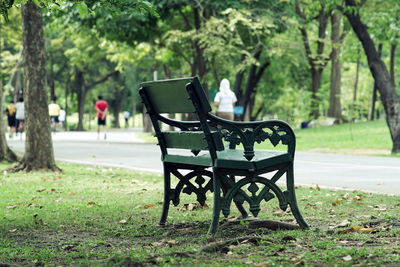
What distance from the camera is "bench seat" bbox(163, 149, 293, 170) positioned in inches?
210

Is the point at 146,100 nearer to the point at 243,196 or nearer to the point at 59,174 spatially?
the point at 243,196

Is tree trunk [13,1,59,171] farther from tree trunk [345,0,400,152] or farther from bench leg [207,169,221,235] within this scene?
tree trunk [345,0,400,152]

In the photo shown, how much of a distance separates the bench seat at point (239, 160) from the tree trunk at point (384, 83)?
39.3 ft

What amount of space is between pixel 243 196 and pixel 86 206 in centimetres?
287

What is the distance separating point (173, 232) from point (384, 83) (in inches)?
498

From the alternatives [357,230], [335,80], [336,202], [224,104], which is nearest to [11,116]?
[224,104]

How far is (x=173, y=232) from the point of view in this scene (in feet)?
19.1

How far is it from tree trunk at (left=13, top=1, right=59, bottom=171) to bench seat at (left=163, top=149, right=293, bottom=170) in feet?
20.4

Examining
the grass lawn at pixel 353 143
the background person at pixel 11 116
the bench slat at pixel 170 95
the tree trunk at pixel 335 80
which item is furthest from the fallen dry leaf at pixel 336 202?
the tree trunk at pixel 335 80

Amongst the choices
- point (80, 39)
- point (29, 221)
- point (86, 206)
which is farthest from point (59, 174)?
point (80, 39)

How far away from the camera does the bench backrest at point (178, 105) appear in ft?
17.2

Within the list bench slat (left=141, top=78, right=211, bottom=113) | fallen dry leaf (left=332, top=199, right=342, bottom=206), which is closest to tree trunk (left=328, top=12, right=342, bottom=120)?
fallen dry leaf (left=332, top=199, right=342, bottom=206)

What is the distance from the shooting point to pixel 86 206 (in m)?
7.73

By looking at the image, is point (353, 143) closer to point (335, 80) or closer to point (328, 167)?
point (328, 167)
